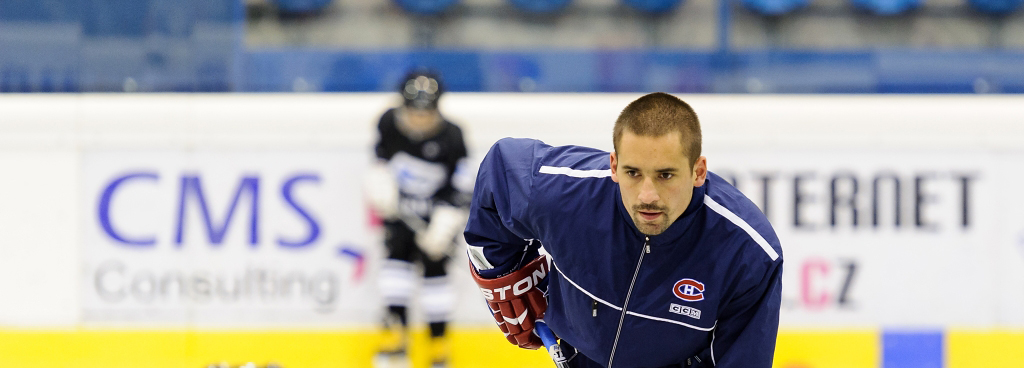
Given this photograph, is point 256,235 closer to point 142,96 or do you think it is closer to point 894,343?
point 142,96

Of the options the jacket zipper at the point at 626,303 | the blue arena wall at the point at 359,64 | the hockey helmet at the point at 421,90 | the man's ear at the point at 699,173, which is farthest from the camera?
the blue arena wall at the point at 359,64

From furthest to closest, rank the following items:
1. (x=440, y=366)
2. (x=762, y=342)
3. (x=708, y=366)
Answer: (x=440, y=366)
(x=708, y=366)
(x=762, y=342)

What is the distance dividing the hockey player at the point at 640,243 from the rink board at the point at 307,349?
2.15m

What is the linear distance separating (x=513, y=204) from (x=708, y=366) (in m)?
0.55

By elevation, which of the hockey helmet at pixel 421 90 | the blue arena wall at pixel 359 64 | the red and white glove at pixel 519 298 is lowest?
the red and white glove at pixel 519 298

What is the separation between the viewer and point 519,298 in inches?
106

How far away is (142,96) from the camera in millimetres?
4578

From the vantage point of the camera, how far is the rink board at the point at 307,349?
4.58 meters

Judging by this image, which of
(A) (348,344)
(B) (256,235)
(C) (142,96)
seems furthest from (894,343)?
(C) (142,96)

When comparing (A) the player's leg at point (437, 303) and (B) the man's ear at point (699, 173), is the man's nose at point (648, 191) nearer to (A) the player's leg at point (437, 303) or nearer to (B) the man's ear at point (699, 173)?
(B) the man's ear at point (699, 173)

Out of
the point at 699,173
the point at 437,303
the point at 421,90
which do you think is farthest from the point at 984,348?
the point at 699,173

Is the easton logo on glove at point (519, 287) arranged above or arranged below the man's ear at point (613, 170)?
below

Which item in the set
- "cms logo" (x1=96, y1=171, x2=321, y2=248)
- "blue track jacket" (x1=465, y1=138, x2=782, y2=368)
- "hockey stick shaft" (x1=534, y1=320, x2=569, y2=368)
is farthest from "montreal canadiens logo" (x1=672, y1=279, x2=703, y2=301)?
"cms logo" (x1=96, y1=171, x2=321, y2=248)

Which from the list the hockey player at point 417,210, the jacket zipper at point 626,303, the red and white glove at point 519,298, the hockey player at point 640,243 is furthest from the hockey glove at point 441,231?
the jacket zipper at point 626,303
